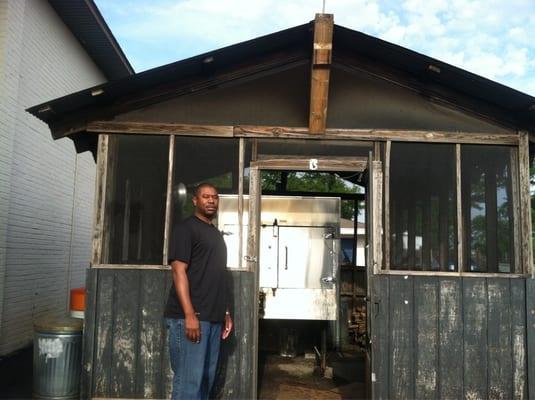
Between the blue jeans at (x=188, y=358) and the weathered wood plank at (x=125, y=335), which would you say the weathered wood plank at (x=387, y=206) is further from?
the weathered wood plank at (x=125, y=335)

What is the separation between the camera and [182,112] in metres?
5.26

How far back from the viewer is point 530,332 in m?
4.86

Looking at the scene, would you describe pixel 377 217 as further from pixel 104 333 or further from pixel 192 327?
pixel 104 333

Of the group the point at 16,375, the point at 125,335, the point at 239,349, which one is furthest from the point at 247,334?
the point at 16,375

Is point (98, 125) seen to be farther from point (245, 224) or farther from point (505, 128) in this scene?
point (505, 128)

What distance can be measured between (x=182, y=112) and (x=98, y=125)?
0.84 meters

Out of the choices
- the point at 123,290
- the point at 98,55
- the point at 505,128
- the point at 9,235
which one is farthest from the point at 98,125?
the point at 98,55

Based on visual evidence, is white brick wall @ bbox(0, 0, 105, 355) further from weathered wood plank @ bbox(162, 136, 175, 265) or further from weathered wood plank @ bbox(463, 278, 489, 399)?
weathered wood plank @ bbox(463, 278, 489, 399)

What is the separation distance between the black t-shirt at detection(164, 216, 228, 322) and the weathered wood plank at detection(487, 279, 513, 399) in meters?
2.64

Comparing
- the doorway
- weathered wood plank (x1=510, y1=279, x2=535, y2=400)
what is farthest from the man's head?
weathered wood plank (x1=510, y1=279, x2=535, y2=400)

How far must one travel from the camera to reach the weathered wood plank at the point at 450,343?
16.0 feet

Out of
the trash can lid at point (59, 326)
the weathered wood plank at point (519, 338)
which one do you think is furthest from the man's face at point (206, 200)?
the weathered wood plank at point (519, 338)

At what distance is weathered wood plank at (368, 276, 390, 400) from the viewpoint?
484cm

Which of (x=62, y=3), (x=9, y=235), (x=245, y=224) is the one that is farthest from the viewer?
(x=62, y=3)
